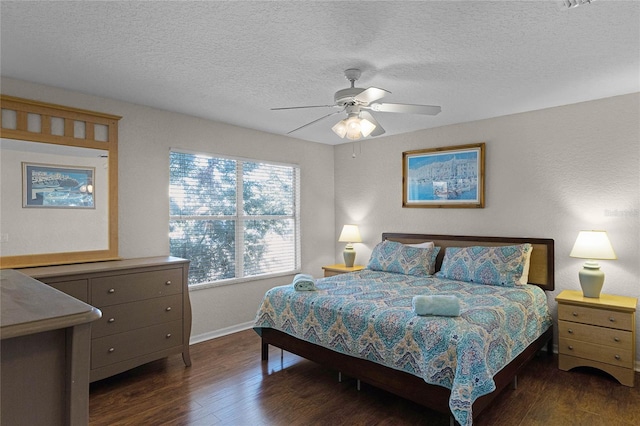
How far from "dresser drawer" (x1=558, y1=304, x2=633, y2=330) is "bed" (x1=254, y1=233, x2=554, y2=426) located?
0.67 feet

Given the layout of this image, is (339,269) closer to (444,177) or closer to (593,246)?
(444,177)

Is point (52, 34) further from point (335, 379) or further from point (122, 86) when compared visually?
point (335, 379)

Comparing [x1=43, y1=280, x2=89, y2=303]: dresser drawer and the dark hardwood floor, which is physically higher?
[x1=43, y1=280, x2=89, y2=303]: dresser drawer

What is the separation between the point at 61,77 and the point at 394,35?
2658mm

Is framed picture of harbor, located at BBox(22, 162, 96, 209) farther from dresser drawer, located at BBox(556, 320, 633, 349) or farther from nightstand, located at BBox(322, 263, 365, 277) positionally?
dresser drawer, located at BBox(556, 320, 633, 349)

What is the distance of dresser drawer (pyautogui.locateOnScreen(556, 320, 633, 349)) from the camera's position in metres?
3.04

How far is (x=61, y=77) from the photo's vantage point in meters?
2.99

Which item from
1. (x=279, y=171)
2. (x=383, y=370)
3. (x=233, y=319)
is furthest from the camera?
(x=279, y=171)

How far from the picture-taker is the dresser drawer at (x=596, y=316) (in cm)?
304

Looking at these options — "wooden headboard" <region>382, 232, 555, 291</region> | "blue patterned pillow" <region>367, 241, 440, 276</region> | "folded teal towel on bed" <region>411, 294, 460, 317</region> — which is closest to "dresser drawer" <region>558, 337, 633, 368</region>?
"wooden headboard" <region>382, 232, 555, 291</region>

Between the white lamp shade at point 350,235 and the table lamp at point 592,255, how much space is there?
8.53 feet

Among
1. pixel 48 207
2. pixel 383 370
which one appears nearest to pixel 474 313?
pixel 383 370

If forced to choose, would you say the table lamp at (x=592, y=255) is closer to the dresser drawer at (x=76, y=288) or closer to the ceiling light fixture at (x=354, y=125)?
the ceiling light fixture at (x=354, y=125)

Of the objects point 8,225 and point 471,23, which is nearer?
point 471,23
